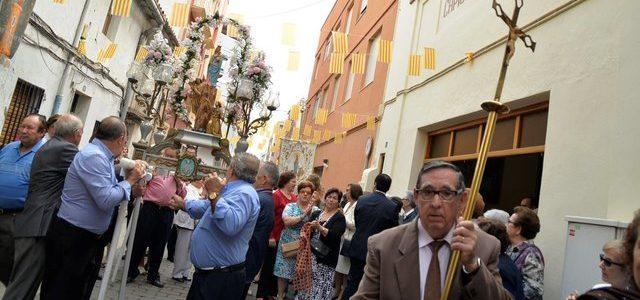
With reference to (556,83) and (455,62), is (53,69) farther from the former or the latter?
(556,83)

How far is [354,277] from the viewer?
6020mm

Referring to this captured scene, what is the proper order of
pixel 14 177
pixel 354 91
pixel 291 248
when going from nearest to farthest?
1. pixel 14 177
2. pixel 291 248
3. pixel 354 91

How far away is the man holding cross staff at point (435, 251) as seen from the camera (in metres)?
1.88

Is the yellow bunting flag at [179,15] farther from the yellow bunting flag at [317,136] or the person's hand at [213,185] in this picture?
the yellow bunting flag at [317,136]

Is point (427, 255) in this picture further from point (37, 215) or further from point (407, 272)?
point (37, 215)

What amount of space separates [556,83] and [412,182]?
15.5 feet

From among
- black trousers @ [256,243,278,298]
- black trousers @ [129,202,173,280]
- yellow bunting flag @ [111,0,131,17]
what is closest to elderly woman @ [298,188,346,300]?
black trousers @ [256,243,278,298]

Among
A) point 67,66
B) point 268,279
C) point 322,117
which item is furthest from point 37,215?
point 322,117

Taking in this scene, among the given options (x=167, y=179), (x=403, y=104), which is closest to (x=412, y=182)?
(x=403, y=104)

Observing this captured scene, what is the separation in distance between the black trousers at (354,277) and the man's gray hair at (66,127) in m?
3.96

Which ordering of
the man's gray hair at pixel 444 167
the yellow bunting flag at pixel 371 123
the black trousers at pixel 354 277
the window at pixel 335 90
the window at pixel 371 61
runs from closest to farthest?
the man's gray hair at pixel 444 167
the black trousers at pixel 354 277
the yellow bunting flag at pixel 371 123
the window at pixel 371 61
the window at pixel 335 90

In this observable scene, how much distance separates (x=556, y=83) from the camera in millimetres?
5770

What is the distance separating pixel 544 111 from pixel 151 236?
6.40 metres

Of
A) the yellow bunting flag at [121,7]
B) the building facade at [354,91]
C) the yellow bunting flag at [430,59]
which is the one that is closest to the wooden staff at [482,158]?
the yellow bunting flag at [430,59]
